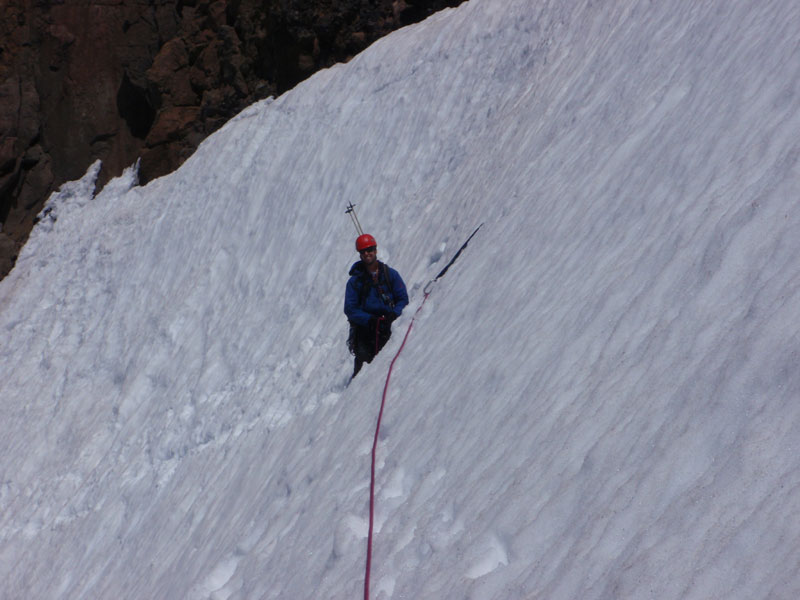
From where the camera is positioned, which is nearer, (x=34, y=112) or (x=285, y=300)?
(x=285, y=300)

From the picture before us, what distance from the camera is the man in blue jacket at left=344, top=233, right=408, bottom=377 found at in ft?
25.7

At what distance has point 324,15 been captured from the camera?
53.9ft

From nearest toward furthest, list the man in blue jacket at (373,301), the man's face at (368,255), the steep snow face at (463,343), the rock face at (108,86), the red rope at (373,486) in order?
the steep snow face at (463,343) < the red rope at (373,486) < the man's face at (368,255) < the man in blue jacket at (373,301) < the rock face at (108,86)

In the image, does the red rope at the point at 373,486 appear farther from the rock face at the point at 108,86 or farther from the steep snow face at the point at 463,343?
the rock face at the point at 108,86

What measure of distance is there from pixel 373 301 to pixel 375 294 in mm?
71

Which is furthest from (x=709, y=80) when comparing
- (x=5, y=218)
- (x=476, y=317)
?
(x=5, y=218)

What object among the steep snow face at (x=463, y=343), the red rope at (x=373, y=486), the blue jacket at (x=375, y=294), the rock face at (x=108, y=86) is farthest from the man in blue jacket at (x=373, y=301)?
the rock face at (x=108, y=86)

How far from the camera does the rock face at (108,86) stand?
1822cm

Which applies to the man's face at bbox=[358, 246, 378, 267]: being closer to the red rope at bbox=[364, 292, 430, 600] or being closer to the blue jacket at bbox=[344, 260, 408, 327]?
the blue jacket at bbox=[344, 260, 408, 327]

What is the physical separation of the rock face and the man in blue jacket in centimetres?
1088

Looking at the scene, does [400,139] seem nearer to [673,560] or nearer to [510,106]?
[510,106]

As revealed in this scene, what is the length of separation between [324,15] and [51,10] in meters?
8.37

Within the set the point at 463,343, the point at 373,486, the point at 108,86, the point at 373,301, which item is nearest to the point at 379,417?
the point at 463,343

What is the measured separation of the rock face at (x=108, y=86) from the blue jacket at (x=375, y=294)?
10863mm
